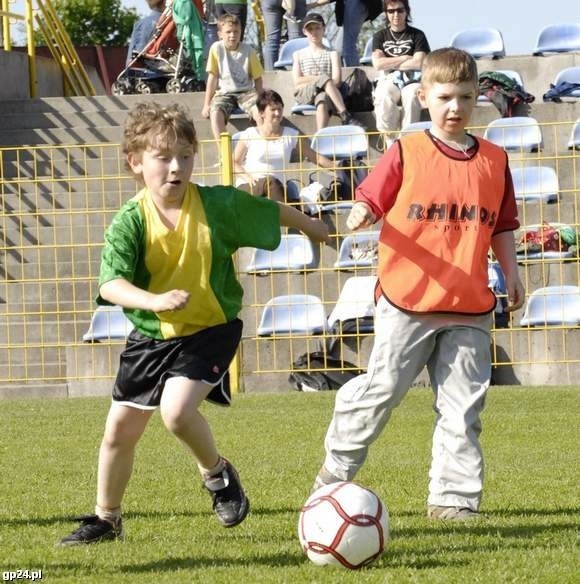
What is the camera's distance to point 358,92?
1525 centimetres

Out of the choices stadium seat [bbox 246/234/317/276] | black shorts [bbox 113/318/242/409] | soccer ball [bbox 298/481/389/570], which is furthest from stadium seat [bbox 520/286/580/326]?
soccer ball [bbox 298/481/389/570]

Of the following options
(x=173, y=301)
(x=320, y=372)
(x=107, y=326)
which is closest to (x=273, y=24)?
(x=107, y=326)

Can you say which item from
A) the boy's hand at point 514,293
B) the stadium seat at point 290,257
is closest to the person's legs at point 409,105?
the stadium seat at point 290,257

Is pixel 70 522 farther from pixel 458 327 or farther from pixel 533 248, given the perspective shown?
pixel 533 248

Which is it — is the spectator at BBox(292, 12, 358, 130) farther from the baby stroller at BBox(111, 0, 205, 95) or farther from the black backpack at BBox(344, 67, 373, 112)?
Result: the baby stroller at BBox(111, 0, 205, 95)

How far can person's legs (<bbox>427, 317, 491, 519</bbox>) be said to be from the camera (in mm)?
5449

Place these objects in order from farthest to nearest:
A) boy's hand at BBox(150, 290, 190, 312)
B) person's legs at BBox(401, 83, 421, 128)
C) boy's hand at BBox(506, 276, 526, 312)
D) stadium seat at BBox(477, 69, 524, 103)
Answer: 1. stadium seat at BBox(477, 69, 524, 103)
2. person's legs at BBox(401, 83, 421, 128)
3. boy's hand at BBox(506, 276, 526, 312)
4. boy's hand at BBox(150, 290, 190, 312)

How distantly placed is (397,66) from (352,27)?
2.06 meters

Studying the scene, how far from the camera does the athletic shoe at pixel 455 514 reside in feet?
17.9

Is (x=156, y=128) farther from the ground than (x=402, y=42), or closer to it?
closer to it

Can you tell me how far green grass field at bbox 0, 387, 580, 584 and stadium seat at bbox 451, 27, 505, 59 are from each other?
7166 mm

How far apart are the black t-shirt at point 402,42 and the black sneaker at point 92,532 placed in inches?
406

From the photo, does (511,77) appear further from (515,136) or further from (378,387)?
(378,387)

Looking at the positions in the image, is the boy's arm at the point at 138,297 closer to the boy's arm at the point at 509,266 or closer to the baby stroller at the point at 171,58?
the boy's arm at the point at 509,266
